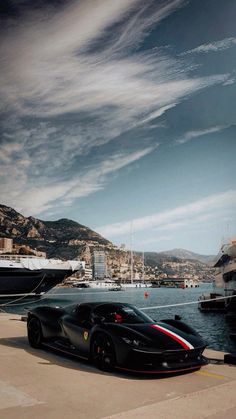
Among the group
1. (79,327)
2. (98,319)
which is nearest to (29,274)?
(79,327)

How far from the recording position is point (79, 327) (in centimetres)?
851

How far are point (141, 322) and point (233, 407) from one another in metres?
2.92

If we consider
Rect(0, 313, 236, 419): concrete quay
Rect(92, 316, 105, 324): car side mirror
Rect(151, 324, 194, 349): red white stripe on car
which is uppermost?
Rect(92, 316, 105, 324): car side mirror

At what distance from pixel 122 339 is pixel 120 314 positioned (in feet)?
3.74

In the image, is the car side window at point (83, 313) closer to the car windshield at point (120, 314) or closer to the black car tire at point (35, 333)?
the car windshield at point (120, 314)

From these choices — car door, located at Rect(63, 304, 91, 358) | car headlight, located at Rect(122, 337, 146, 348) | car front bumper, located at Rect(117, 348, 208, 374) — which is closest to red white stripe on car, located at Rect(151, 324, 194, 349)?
car front bumper, located at Rect(117, 348, 208, 374)

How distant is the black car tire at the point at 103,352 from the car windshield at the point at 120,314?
0.53 metres

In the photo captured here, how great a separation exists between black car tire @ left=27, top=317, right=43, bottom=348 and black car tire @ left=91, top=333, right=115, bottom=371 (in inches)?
92.6

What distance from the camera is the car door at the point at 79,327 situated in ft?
26.9

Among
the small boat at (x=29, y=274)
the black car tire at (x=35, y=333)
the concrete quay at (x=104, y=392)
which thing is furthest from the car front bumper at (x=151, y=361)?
the small boat at (x=29, y=274)

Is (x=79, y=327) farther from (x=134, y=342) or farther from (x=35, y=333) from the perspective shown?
(x=35, y=333)

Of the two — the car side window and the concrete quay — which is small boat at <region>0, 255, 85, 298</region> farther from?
the concrete quay

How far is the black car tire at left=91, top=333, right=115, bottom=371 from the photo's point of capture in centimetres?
745

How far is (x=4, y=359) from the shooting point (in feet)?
28.5
